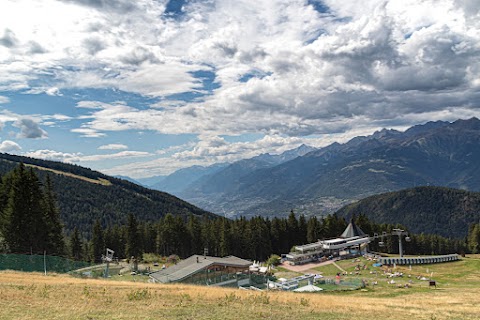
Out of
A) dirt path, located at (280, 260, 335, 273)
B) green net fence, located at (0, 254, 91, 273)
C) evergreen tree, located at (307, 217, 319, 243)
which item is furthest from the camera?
evergreen tree, located at (307, 217, 319, 243)

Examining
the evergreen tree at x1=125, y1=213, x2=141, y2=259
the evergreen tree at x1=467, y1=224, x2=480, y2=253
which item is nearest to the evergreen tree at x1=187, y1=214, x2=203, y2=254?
the evergreen tree at x1=125, y1=213, x2=141, y2=259

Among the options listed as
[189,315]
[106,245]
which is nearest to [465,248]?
[106,245]

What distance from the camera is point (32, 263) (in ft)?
152

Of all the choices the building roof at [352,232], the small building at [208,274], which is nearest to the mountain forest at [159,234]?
the building roof at [352,232]

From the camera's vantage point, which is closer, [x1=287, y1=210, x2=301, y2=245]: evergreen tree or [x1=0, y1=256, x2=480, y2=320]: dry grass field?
[x1=0, y1=256, x2=480, y2=320]: dry grass field

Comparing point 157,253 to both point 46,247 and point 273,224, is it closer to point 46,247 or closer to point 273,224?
point 273,224

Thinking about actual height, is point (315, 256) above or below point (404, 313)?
below

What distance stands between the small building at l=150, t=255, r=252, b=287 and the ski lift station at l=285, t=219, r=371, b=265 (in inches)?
1884

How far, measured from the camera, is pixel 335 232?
438 ft

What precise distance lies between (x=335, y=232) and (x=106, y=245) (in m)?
77.3

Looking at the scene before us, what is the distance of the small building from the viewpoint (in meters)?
56.2

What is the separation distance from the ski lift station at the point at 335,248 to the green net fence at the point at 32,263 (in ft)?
230

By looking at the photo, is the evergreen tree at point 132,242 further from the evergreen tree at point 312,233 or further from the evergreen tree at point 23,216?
the evergreen tree at point 312,233

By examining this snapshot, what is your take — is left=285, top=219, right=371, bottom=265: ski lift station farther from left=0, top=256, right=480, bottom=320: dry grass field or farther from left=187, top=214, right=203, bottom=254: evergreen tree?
left=0, top=256, right=480, bottom=320: dry grass field
